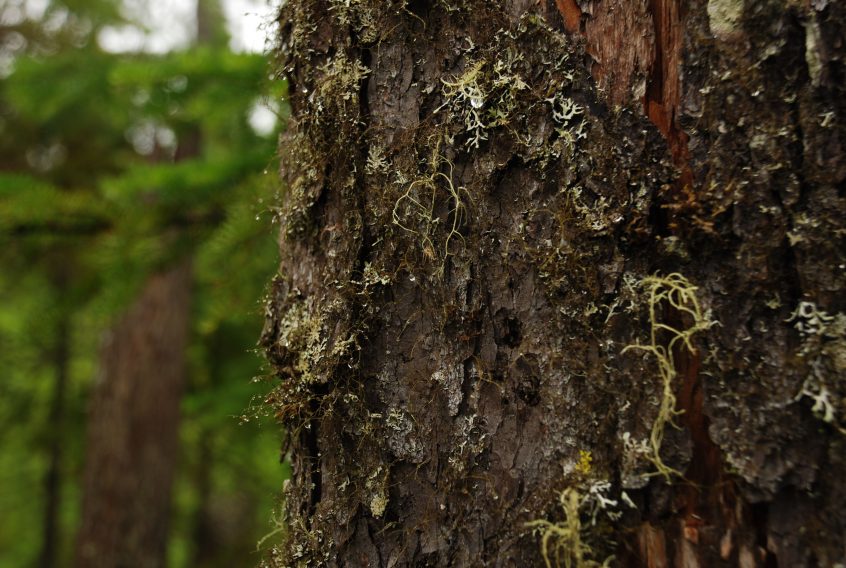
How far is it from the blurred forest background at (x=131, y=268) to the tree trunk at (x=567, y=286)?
29 centimetres

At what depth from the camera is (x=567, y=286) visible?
0.94 m

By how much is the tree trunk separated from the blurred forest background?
0.94 ft

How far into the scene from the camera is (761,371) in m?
0.84

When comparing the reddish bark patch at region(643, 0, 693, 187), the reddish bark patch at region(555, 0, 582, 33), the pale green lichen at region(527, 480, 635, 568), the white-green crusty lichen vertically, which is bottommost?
the pale green lichen at region(527, 480, 635, 568)

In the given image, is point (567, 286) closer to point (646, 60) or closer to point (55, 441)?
point (646, 60)

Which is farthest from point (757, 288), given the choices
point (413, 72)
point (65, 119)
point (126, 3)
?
point (126, 3)

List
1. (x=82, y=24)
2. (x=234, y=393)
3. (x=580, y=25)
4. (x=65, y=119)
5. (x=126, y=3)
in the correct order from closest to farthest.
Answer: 1. (x=580, y=25)
2. (x=234, y=393)
3. (x=65, y=119)
4. (x=82, y=24)
5. (x=126, y=3)

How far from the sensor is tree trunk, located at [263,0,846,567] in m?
0.83

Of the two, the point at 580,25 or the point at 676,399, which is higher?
the point at 580,25

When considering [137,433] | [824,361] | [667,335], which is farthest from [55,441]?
[824,361]

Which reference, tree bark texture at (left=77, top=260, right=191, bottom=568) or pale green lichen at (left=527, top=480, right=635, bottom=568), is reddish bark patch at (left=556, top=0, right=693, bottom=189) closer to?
pale green lichen at (left=527, top=480, right=635, bottom=568)

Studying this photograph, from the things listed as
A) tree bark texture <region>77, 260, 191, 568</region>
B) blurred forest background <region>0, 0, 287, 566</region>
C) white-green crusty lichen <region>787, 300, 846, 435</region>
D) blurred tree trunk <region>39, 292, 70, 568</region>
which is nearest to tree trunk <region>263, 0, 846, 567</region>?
white-green crusty lichen <region>787, 300, 846, 435</region>

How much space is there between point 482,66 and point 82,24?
→ 744cm

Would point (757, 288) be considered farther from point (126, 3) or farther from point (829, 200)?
point (126, 3)
